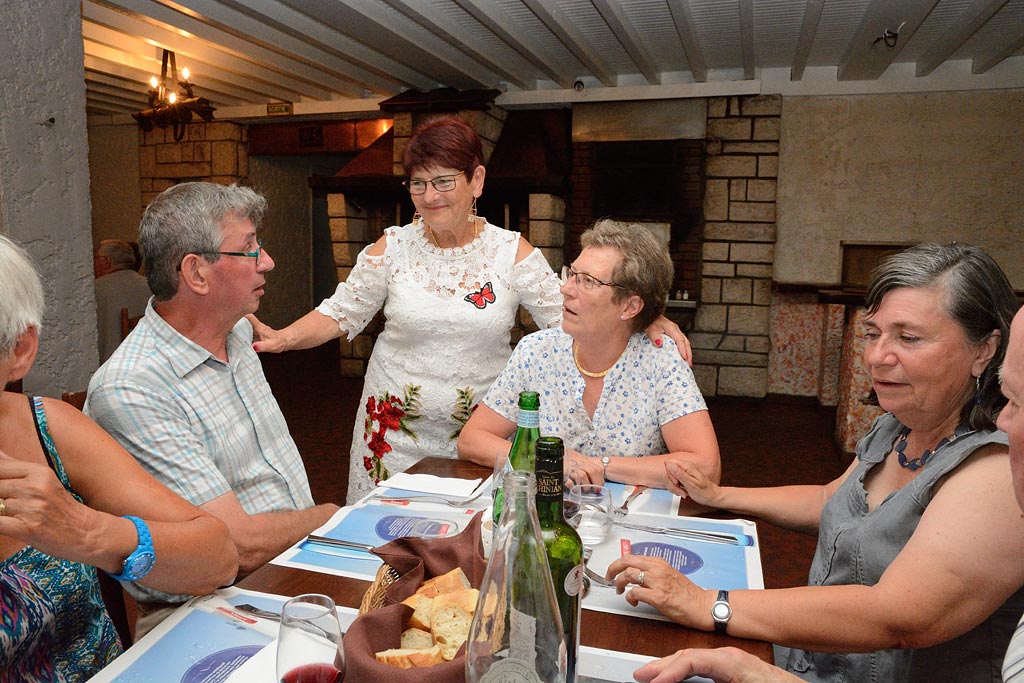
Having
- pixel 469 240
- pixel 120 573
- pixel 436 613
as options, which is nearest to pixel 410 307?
pixel 469 240

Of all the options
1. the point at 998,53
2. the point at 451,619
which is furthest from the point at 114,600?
the point at 998,53

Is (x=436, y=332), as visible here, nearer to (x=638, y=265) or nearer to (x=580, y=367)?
(x=580, y=367)

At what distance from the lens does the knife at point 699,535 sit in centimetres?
146

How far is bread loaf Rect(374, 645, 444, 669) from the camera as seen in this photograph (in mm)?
840

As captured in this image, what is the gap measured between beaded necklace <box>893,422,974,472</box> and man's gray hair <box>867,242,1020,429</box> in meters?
0.02

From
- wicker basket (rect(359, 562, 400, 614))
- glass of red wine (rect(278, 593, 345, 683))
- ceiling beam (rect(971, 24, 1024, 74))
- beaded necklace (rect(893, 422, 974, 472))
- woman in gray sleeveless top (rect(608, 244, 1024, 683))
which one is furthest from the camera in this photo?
ceiling beam (rect(971, 24, 1024, 74))

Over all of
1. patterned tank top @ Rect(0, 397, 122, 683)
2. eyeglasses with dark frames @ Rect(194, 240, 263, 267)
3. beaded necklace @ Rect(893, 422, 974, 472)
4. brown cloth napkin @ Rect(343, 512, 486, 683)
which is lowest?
patterned tank top @ Rect(0, 397, 122, 683)

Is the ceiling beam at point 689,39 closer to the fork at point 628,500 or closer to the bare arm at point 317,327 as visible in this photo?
the bare arm at point 317,327

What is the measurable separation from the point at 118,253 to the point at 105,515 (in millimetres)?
4644

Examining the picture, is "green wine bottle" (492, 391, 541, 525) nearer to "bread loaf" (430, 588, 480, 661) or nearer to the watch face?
"bread loaf" (430, 588, 480, 661)

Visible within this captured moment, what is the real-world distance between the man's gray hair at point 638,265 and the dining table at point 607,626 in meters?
1.07

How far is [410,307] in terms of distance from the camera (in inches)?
98.2

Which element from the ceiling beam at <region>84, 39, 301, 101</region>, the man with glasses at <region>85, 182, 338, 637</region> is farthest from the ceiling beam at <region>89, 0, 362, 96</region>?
the man with glasses at <region>85, 182, 338, 637</region>

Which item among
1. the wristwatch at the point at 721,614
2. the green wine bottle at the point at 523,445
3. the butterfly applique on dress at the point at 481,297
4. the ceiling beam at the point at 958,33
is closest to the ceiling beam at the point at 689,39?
the ceiling beam at the point at 958,33
